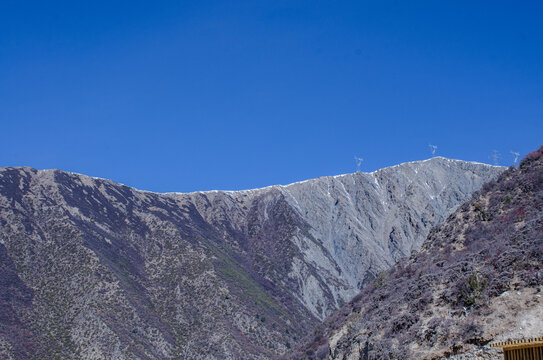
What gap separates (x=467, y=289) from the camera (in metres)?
17.3

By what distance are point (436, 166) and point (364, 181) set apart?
25.4 m

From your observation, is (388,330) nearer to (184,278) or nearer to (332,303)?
(184,278)

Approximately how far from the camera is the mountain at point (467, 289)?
601 inches

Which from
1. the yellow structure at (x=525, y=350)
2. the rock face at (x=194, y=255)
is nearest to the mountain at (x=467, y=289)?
the yellow structure at (x=525, y=350)

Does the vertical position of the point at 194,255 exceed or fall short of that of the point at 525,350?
it exceeds it

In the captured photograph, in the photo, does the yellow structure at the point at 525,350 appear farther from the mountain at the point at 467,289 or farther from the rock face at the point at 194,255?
the rock face at the point at 194,255

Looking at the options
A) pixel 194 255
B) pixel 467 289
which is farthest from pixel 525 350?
pixel 194 255

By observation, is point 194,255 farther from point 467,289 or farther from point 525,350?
A: point 525,350

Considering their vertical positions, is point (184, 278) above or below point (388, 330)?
above

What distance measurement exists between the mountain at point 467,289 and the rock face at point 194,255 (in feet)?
164

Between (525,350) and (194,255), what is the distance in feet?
295

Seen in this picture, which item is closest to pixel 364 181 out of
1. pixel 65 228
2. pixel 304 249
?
pixel 304 249

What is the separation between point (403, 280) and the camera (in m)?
24.6

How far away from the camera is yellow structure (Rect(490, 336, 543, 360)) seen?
1123 centimetres
